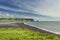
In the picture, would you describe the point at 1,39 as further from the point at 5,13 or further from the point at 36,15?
the point at 36,15

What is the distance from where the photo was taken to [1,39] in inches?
236

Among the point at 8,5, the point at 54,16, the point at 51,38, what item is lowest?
the point at 51,38

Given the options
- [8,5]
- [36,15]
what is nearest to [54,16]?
[36,15]

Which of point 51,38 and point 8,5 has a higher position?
point 8,5

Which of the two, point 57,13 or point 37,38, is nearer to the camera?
point 37,38

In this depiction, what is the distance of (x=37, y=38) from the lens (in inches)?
241

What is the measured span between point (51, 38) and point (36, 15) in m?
1.55

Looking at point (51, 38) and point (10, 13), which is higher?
point (10, 13)

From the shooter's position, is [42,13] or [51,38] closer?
[51,38]

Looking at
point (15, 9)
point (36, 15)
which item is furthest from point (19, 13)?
point (36, 15)

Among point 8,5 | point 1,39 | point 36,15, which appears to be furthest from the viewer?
point 36,15

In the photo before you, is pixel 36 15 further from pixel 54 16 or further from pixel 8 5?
pixel 8 5

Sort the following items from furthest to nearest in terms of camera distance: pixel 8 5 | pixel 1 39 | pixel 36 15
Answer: pixel 36 15 → pixel 8 5 → pixel 1 39

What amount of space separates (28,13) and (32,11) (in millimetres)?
190
